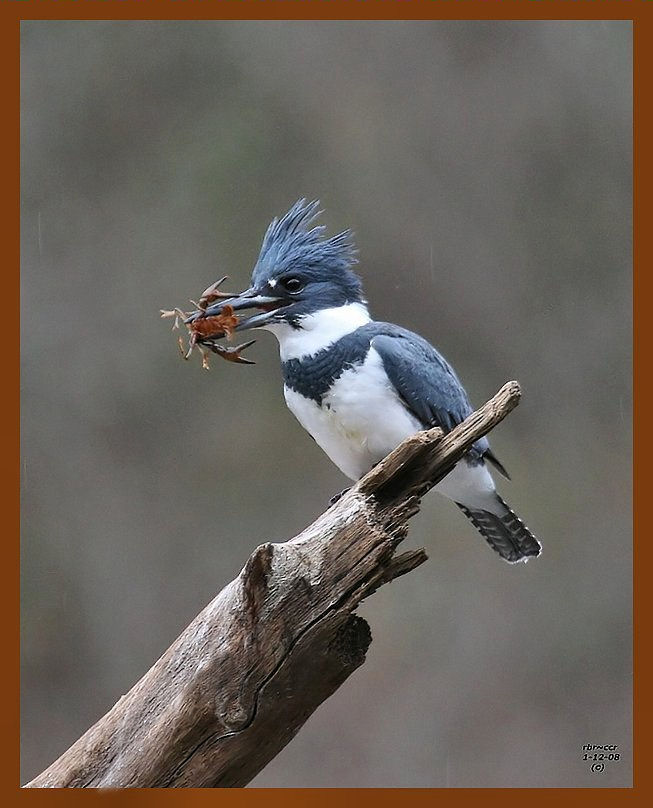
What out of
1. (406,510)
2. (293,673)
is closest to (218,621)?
(293,673)

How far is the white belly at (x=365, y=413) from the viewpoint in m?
2.78

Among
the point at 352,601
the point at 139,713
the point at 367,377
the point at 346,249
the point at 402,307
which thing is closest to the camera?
the point at 352,601

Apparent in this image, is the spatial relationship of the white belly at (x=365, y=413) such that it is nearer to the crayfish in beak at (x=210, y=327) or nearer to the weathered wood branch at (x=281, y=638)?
the crayfish in beak at (x=210, y=327)

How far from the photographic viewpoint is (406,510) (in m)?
2.31

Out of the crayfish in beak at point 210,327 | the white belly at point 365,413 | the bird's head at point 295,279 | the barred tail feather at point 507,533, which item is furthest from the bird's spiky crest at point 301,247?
the barred tail feather at point 507,533

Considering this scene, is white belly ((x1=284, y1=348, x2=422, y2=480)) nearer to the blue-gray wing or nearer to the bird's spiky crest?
the blue-gray wing

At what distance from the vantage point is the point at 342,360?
280cm

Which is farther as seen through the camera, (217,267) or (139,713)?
(217,267)

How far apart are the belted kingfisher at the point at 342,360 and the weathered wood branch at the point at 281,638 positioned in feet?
1.48

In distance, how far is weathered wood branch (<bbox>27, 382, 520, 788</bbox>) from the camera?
2.25 m

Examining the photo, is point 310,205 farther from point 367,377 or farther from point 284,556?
point 284,556

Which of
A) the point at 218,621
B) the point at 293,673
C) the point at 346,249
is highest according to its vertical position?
the point at 346,249

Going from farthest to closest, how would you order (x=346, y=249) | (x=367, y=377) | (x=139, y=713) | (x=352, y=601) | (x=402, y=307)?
1. (x=402, y=307)
2. (x=346, y=249)
3. (x=367, y=377)
4. (x=139, y=713)
5. (x=352, y=601)

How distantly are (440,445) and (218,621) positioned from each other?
0.57 m
